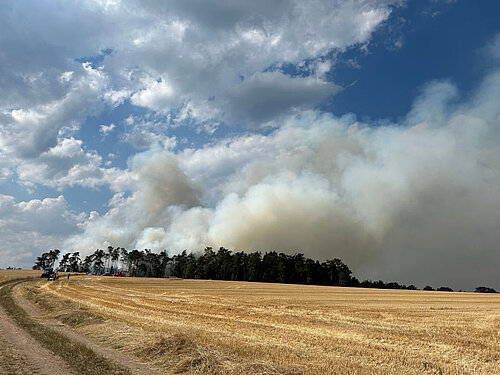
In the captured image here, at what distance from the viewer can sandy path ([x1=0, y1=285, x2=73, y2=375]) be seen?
1130 centimetres

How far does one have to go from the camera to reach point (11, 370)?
36.5 ft

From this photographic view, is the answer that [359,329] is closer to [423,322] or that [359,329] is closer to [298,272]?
[423,322]

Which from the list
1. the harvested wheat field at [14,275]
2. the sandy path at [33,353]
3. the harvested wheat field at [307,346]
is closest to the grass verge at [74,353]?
the sandy path at [33,353]

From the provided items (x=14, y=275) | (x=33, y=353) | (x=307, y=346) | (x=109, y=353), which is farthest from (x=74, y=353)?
(x=14, y=275)

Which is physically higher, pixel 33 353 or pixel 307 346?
pixel 307 346

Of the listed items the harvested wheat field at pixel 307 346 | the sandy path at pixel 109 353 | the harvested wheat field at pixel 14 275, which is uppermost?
the harvested wheat field at pixel 307 346


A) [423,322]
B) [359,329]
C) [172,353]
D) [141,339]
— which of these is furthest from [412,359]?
[423,322]

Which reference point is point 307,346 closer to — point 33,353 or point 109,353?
point 109,353

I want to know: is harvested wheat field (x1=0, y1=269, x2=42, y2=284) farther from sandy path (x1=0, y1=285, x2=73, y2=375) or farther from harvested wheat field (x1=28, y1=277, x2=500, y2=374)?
harvested wheat field (x1=28, y1=277, x2=500, y2=374)

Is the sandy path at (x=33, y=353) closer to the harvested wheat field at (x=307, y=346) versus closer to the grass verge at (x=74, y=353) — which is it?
the grass verge at (x=74, y=353)

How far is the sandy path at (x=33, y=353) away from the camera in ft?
37.1

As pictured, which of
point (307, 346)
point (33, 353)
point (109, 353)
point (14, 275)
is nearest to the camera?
point (33, 353)

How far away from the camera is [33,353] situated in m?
13.3

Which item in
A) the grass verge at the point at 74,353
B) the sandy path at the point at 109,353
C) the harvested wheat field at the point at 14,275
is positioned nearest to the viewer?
the grass verge at the point at 74,353
